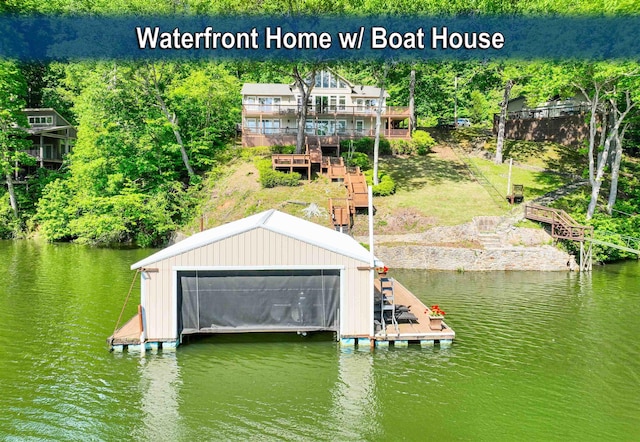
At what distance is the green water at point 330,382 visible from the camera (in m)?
12.3

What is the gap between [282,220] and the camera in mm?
21016

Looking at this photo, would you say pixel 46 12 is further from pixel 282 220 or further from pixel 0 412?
pixel 0 412

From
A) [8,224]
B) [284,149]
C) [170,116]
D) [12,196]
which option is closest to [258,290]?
[284,149]

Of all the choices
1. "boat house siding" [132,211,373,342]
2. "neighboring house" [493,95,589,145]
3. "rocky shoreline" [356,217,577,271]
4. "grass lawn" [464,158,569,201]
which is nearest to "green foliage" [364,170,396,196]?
"rocky shoreline" [356,217,577,271]

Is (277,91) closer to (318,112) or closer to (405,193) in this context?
(318,112)

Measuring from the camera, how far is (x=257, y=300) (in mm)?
17422

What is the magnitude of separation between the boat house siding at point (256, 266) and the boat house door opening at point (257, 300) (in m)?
0.25

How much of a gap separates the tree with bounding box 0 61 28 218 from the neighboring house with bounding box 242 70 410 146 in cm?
1781

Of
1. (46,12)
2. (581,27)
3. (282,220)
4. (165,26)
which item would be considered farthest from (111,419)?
(46,12)

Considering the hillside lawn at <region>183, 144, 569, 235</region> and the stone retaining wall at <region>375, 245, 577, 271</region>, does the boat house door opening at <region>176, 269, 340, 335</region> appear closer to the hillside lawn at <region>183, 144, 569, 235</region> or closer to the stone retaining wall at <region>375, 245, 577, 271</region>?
the stone retaining wall at <region>375, 245, 577, 271</region>

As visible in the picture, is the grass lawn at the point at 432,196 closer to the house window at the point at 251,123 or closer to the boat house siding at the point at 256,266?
the house window at the point at 251,123

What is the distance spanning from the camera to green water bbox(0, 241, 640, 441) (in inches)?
484

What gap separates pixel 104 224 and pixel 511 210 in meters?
27.3

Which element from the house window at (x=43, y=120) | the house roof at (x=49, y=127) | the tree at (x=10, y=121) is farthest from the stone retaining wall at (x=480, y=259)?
the house window at (x=43, y=120)
